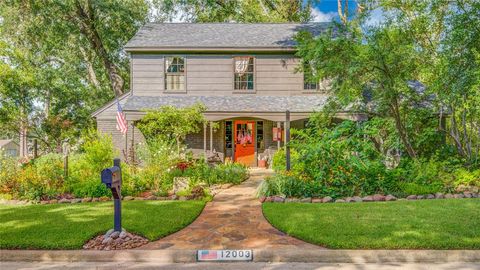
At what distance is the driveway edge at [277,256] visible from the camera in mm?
4457

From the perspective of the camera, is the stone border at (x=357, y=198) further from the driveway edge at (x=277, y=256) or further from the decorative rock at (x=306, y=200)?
the driveway edge at (x=277, y=256)

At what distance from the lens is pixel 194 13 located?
24.3 meters

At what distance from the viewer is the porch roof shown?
1366cm

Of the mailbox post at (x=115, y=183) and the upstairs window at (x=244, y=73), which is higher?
the upstairs window at (x=244, y=73)

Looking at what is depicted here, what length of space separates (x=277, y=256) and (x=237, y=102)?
1024 cm

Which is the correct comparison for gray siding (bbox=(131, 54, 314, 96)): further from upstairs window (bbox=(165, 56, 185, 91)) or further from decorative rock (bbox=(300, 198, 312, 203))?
decorative rock (bbox=(300, 198, 312, 203))

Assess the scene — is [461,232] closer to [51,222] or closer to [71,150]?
[51,222]

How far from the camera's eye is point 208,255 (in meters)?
4.57

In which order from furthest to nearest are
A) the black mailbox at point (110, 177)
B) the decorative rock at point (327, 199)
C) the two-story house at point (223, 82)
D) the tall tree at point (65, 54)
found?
the tall tree at point (65, 54), the two-story house at point (223, 82), the decorative rock at point (327, 199), the black mailbox at point (110, 177)

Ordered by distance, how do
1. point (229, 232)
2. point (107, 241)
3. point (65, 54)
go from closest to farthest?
point (107, 241)
point (229, 232)
point (65, 54)

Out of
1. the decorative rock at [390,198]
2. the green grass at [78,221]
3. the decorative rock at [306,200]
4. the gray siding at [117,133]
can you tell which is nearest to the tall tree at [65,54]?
the gray siding at [117,133]

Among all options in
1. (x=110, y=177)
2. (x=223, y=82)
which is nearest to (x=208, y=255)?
(x=110, y=177)

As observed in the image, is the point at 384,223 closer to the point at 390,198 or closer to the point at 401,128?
the point at 390,198

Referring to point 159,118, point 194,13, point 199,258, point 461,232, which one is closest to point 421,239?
point 461,232
